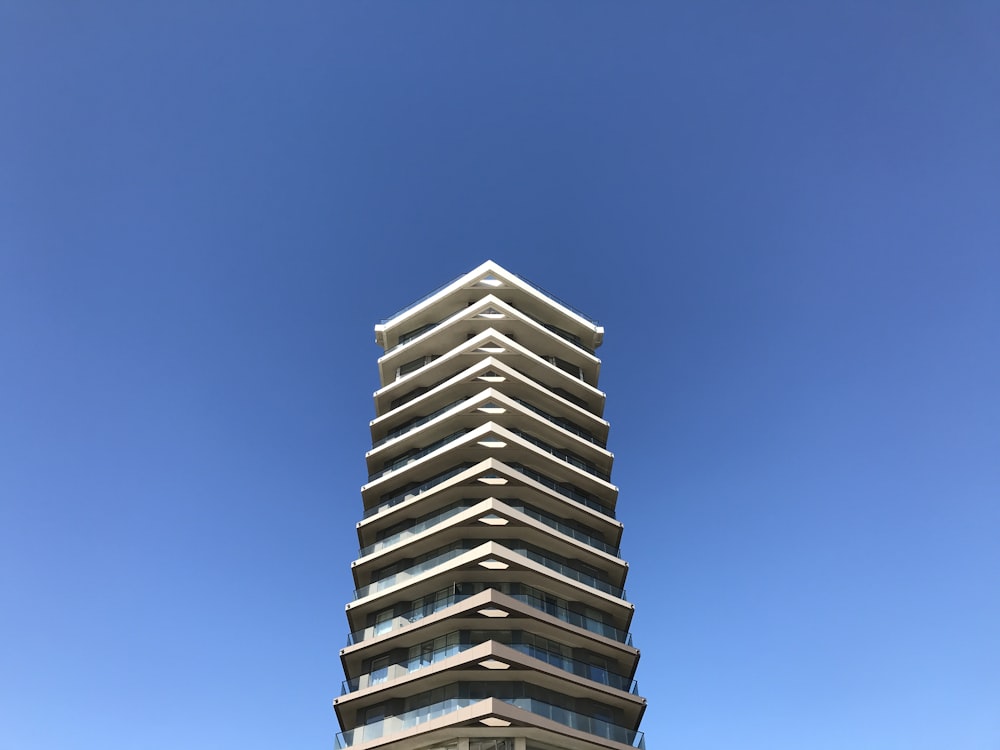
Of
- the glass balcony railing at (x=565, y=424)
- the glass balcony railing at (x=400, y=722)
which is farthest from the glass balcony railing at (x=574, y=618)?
the glass balcony railing at (x=565, y=424)

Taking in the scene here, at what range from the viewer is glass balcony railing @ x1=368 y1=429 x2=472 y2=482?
4006cm

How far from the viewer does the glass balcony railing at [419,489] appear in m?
38.1

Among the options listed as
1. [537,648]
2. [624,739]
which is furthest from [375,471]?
[624,739]

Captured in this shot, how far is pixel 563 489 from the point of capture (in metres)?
39.0

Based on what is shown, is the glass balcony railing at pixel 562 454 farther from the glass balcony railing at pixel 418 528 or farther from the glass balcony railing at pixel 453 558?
the glass balcony railing at pixel 453 558

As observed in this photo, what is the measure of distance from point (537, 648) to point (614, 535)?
1037cm

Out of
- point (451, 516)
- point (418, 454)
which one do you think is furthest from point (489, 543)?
point (418, 454)

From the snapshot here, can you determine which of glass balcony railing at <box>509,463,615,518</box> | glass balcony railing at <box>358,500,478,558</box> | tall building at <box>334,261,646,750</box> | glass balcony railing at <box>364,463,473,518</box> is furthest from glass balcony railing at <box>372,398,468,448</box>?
glass balcony railing at <box>358,500,478,558</box>

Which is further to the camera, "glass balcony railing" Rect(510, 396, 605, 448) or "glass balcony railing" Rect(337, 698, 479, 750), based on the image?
"glass balcony railing" Rect(510, 396, 605, 448)

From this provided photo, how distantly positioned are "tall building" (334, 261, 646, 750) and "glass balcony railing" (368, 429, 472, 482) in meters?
0.14

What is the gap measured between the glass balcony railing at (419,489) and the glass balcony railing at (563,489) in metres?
3.13

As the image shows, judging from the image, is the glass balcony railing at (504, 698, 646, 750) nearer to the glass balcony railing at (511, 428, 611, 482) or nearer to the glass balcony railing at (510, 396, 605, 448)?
the glass balcony railing at (511, 428, 611, 482)

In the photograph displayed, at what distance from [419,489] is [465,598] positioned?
8.13 metres

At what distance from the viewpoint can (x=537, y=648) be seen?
1240 inches
